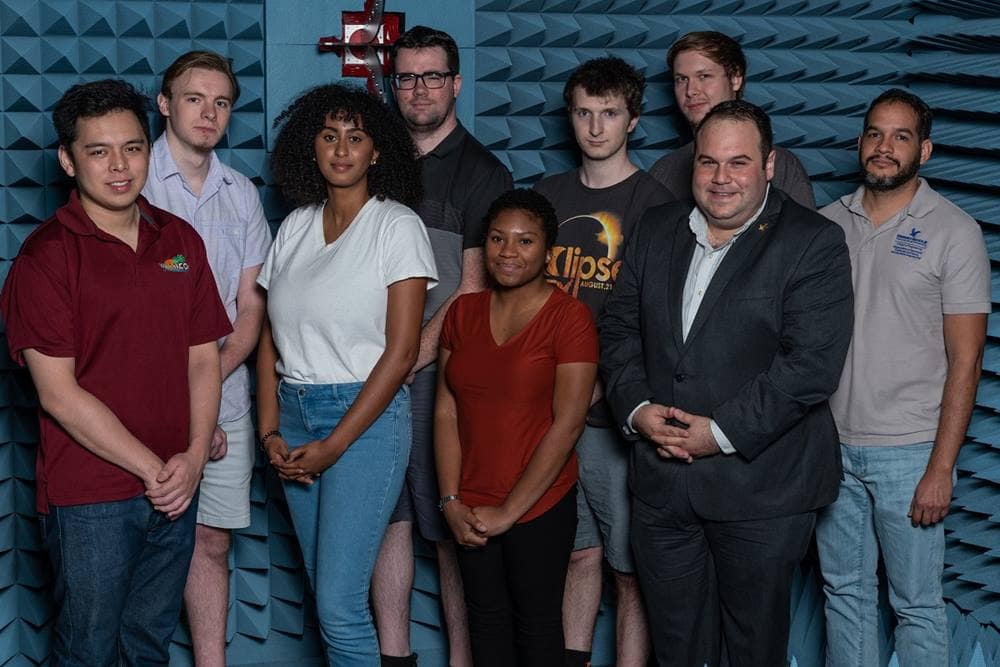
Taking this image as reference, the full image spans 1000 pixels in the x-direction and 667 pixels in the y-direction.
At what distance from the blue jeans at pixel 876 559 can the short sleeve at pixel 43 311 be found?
2179mm

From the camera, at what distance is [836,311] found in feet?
9.48

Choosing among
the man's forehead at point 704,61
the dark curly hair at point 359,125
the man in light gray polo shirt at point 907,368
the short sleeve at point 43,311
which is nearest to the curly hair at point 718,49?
the man's forehead at point 704,61

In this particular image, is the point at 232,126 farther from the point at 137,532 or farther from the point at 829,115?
the point at 829,115

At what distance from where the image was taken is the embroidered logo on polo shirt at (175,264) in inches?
108

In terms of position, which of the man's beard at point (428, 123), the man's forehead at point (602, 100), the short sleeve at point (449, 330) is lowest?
the short sleeve at point (449, 330)

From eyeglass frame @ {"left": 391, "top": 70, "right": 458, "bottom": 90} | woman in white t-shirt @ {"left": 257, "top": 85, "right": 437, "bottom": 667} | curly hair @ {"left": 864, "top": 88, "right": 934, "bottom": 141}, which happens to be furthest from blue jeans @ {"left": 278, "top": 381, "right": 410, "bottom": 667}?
curly hair @ {"left": 864, "top": 88, "right": 934, "bottom": 141}

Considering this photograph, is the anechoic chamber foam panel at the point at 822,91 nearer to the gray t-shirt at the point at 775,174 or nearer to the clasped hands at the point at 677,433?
the gray t-shirt at the point at 775,174

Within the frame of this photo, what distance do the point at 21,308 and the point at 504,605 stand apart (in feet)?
4.82

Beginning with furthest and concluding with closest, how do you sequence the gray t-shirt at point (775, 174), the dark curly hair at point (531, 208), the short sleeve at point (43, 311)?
the gray t-shirt at point (775, 174)
the dark curly hair at point (531, 208)
the short sleeve at point (43, 311)

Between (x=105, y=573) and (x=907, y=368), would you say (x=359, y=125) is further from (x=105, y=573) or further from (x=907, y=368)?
(x=907, y=368)

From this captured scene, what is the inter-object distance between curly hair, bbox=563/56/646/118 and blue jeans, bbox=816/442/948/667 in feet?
4.07

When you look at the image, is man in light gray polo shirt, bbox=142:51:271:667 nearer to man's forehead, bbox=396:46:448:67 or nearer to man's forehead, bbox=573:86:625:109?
man's forehead, bbox=396:46:448:67

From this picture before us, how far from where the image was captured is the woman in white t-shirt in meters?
2.97

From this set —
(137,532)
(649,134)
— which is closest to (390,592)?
(137,532)
